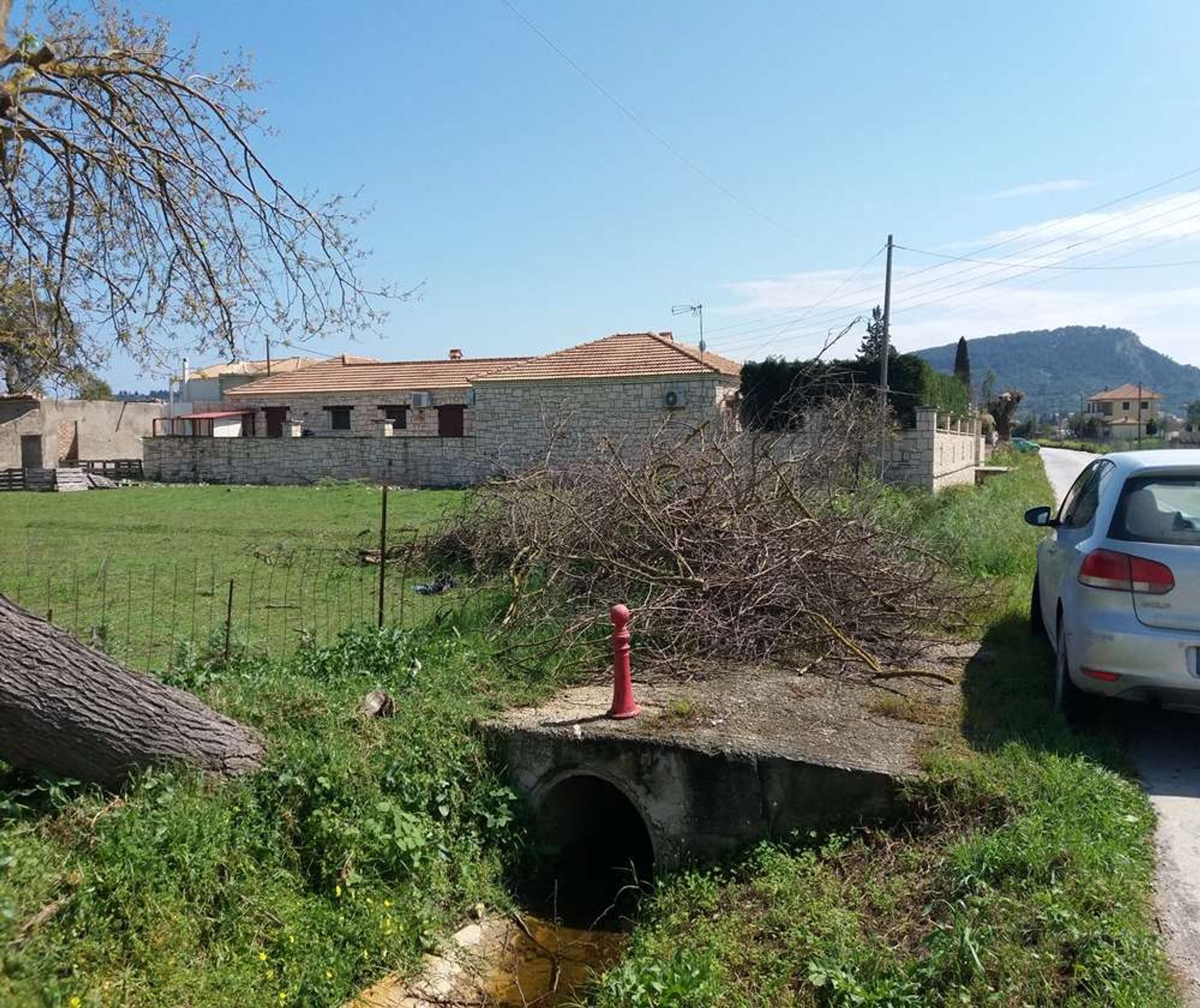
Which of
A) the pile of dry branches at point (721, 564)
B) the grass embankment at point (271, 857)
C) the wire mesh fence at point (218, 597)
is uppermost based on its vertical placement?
the pile of dry branches at point (721, 564)

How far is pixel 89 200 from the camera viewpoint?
22.6ft

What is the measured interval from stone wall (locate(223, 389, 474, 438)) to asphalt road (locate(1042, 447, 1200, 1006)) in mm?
34574

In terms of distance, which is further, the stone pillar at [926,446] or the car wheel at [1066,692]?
the stone pillar at [926,446]

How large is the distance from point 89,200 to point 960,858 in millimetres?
7118

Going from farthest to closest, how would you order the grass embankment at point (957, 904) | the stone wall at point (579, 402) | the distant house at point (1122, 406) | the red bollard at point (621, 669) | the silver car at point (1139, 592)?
the distant house at point (1122, 406) < the stone wall at point (579, 402) < the red bollard at point (621, 669) < the silver car at point (1139, 592) < the grass embankment at point (957, 904)

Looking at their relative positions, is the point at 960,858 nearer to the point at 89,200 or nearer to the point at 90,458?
the point at 89,200

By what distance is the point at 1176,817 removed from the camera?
451 centimetres

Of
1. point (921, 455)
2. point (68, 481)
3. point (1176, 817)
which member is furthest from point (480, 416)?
point (1176, 817)

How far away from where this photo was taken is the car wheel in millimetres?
5543

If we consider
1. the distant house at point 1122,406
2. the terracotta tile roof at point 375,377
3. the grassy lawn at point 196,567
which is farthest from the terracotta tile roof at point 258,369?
the distant house at point 1122,406

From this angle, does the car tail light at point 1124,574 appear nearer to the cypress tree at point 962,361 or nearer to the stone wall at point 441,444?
the stone wall at point 441,444

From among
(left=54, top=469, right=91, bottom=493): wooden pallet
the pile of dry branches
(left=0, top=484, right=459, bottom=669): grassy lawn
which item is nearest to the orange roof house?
(left=0, top=484, right=459, bottom=669): grassy lawn

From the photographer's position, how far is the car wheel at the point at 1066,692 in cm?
554

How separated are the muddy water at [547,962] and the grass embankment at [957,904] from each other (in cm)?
40
